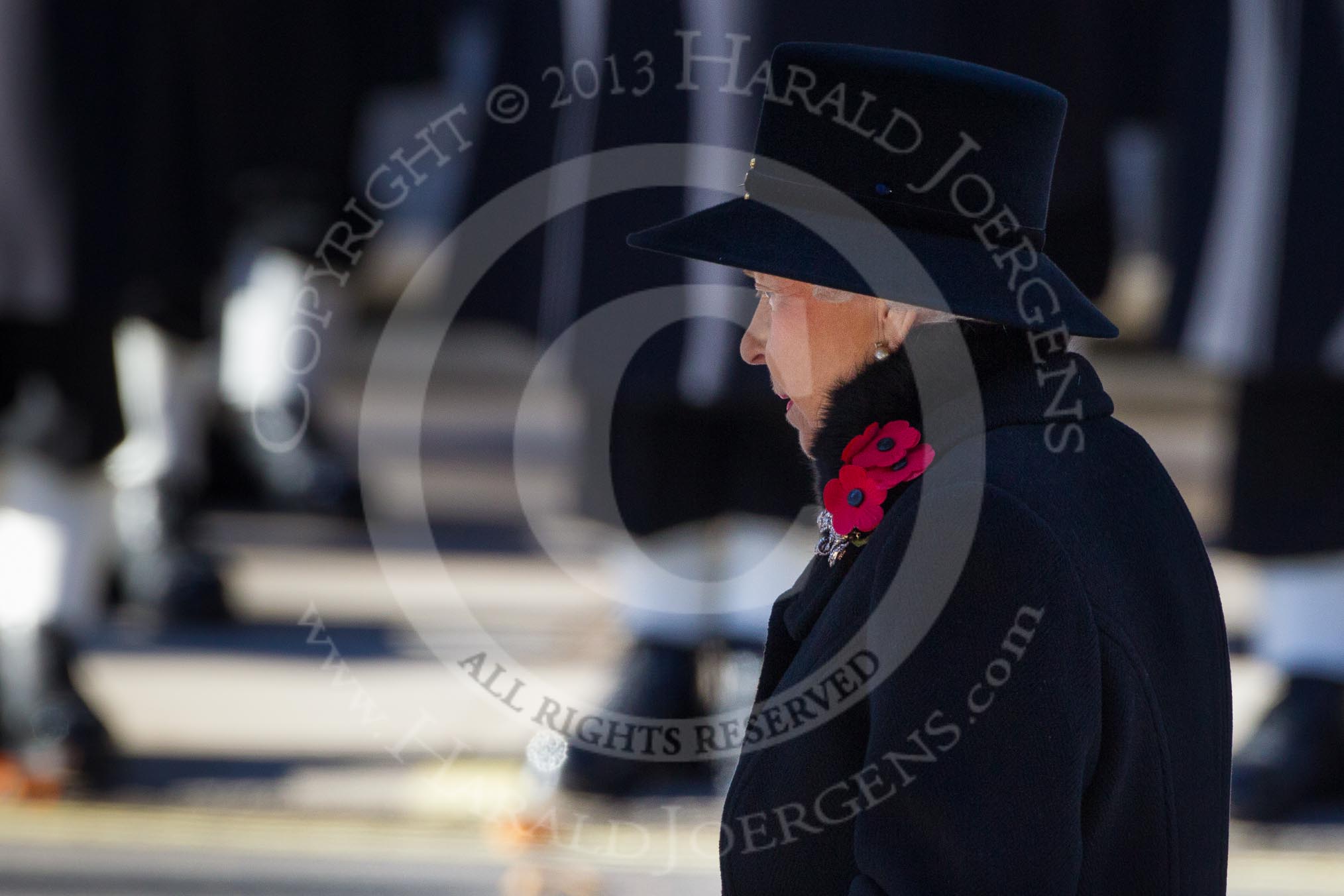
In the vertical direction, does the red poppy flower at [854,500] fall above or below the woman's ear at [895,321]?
below

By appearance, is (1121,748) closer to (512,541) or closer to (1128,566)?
(1128,566)

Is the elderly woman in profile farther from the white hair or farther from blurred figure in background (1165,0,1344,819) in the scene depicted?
blurred figure in background (1165,0,1344,819)

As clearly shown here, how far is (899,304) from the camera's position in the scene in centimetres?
Answer: 110

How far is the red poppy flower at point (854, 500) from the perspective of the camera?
1094 millimetres

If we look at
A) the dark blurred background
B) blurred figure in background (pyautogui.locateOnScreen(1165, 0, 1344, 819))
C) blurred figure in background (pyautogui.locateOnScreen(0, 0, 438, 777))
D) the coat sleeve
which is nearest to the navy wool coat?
the coat sleeve

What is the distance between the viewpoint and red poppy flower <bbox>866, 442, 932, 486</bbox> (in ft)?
3.54

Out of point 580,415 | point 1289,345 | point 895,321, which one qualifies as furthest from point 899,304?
point 580,415

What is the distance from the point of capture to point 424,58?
3.76 m

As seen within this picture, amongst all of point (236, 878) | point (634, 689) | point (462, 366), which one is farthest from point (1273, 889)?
point (462, 366)

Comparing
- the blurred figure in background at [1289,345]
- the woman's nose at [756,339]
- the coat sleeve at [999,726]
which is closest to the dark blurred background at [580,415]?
the blurred figure in background at [1289,345]

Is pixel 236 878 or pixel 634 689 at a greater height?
pixel 634 689

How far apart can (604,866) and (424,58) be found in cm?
194

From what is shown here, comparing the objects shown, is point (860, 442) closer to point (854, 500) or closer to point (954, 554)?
point (854, 500)

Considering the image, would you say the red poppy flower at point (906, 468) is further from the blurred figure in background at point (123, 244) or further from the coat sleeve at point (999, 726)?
the blurred figure in background at point (123, 244)
